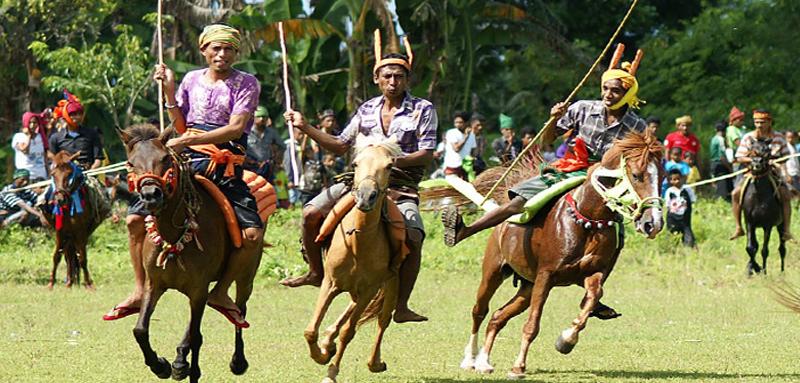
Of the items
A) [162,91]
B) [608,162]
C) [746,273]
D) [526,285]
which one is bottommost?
[746,273]

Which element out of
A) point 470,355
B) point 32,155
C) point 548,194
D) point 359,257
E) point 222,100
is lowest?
point 470,355

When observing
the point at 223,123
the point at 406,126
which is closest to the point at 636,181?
the point at 406,126

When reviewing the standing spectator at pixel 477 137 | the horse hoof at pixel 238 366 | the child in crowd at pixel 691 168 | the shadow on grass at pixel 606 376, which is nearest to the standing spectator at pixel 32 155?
→ the standing spectator at pixel 477 137

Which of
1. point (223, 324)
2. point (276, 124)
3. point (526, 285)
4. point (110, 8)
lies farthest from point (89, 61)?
point (526, 285)

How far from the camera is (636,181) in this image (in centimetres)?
1101

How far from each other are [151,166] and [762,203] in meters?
13.4

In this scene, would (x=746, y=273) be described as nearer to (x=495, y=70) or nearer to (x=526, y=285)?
(x=526, y=285)

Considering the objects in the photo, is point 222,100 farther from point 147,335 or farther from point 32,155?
point 32,155

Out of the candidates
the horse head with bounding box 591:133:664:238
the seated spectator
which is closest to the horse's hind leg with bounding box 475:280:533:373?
the horse head with bounding box 591:133:664:238

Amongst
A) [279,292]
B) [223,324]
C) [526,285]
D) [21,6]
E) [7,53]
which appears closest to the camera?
[526,285]

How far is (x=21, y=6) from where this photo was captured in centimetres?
2752

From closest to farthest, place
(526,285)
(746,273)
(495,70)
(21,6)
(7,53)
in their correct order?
(526,285) → (746,273) → (21,6) → (7,53) → (495,70)

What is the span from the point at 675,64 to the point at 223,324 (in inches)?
877

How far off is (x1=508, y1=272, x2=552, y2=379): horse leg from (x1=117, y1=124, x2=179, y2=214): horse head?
325cm
